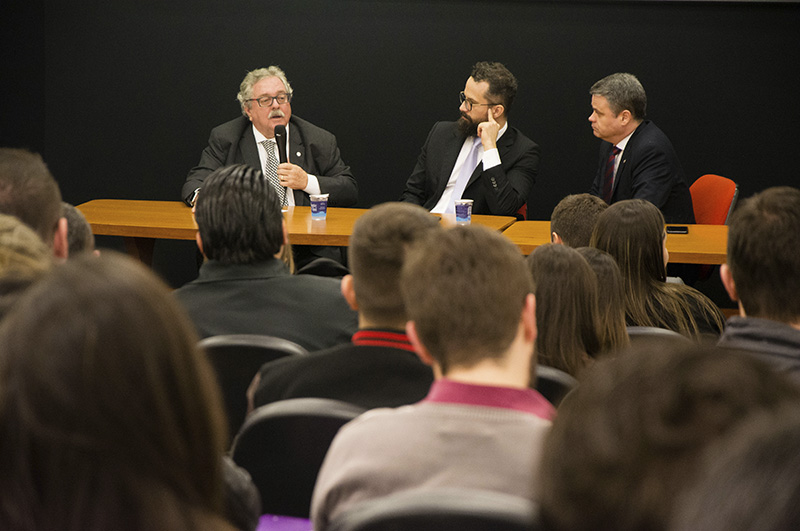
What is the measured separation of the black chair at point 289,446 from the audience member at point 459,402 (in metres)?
0.12

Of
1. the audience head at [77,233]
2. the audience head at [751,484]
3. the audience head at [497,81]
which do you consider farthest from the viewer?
the audience head at [497,81]

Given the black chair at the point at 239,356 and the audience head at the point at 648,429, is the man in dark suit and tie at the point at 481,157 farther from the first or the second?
the audience head at the point at 648,429

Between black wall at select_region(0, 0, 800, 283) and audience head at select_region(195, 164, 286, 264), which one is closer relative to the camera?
audience head at select_region(195, 164, 286, 264)

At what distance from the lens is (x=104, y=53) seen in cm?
571

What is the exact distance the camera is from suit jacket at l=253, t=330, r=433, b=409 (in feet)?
4.93

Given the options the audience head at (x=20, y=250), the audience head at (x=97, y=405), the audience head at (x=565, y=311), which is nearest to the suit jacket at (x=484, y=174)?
the audience head at (x=565, y=311)

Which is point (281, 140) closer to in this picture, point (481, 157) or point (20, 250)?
point (481, 157)

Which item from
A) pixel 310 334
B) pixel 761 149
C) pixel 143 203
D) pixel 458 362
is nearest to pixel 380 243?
pixel 310 334

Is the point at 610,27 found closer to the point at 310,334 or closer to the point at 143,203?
the point at 143,203

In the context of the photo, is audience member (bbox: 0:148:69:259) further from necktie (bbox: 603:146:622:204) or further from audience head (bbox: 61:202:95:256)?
necktie (bbox: 603:146:622:204)

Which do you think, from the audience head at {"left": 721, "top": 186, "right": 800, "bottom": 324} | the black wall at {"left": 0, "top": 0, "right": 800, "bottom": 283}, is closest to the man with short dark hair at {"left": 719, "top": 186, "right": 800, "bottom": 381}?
the audience head at {"left": 721, "top": 186, "right": 800, "bottom": 324}

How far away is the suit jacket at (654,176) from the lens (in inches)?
168

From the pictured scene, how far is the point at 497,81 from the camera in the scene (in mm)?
4465

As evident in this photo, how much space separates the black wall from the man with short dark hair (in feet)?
12.6
